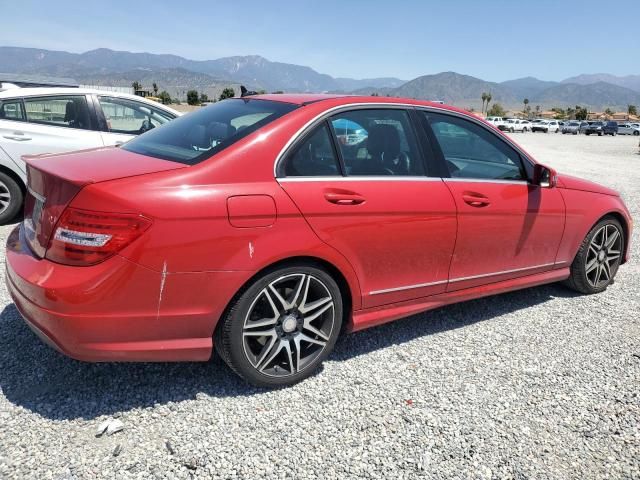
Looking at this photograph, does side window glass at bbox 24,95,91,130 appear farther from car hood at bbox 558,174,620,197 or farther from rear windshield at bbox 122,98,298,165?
car hood at bbox 558,174,620,197

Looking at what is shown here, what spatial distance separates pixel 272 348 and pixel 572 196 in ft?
9.54

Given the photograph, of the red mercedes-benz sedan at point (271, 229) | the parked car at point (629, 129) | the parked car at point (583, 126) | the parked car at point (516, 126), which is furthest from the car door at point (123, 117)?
the parked car at point (629, 129)

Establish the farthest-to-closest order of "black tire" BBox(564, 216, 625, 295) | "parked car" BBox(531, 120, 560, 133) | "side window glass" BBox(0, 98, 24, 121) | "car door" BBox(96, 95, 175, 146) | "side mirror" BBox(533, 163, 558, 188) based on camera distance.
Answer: "parked car" BBox(531, 120, 560, 133) < "car door" BBox(96, 95, 175, 146) < "side window glass" BBox(0, 98, 24, 121) < "black tire" BBox(564, 216, 625, 295) < "side mirror" BBox(533, 163, 558, 188)

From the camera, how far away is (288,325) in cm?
281

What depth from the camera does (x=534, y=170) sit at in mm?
3861

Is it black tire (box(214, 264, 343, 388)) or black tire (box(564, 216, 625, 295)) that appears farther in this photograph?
black tire (box(564, 216, 625, 295))

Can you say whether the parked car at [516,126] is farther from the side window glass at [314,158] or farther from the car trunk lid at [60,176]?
the car trunk lid at [60,176]

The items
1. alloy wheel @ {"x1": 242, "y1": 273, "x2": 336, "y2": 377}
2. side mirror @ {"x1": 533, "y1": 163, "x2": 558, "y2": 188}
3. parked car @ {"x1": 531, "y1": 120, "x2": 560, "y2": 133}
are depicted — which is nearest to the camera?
alloy wheel @ {"x1": 242, "y1": 273, "x2": 336, "y2": 377}

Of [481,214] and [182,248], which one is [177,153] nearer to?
[182,248]

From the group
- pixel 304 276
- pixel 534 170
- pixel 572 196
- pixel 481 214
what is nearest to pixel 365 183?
pixel 304 276

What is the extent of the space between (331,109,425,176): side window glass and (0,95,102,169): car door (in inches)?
169

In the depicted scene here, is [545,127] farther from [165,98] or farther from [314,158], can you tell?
[314,158]

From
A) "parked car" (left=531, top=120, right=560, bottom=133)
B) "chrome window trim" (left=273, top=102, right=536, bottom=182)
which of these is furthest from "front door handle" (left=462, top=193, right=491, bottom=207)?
"parked car" (left=531, top=120, right=560, bottom=133)

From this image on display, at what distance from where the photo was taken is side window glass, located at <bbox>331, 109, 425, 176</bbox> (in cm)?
298
